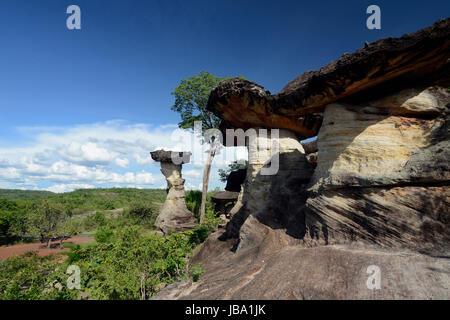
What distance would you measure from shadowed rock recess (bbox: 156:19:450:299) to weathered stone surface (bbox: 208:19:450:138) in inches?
0.8

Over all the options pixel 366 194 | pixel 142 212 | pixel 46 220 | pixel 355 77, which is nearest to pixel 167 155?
pixel 142 212

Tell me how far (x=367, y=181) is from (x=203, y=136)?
15759 mm

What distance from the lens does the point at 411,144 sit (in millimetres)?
4402

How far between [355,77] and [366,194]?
2588mm

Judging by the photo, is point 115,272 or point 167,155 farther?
point 167,155

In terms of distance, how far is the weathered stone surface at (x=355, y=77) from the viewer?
3779 mm

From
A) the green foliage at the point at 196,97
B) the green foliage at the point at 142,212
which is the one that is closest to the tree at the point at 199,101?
the green foliage at the point at 196,97

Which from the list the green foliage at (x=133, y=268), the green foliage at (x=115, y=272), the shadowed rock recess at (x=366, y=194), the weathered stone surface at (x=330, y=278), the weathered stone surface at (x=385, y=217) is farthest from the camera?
the green foliage at (x=133, y=268)

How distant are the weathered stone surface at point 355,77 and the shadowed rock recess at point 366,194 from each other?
2 cm

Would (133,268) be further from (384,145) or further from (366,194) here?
(384,145)

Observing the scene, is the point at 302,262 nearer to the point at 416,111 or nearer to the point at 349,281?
the point at 349,281

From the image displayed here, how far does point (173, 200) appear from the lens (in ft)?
58.2

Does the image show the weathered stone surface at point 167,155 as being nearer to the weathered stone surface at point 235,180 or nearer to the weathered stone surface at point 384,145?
the weathered stone surface at point 235,180

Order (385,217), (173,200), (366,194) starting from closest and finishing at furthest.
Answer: (385,217), (366,194), (173,200)
